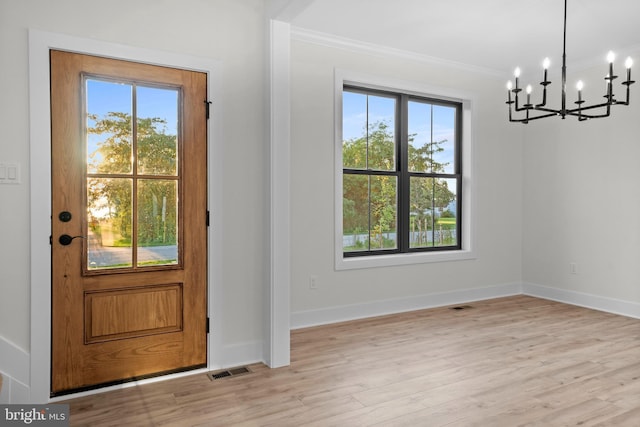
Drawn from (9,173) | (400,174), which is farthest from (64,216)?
(400,174)

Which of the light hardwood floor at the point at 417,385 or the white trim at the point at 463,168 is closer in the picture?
the light hardwood floor at the point at 417,385

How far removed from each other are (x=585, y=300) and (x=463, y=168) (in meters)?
2.04

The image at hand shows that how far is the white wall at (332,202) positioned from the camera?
420 centimetres

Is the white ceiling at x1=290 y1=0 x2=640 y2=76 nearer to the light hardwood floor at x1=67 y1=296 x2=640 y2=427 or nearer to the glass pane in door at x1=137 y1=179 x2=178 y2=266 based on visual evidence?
the glass pane in door at x1=137 y1=179 x2=178 y2=266

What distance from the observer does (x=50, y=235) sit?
102 inches

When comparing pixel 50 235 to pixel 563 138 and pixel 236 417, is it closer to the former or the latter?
pixel 236 417

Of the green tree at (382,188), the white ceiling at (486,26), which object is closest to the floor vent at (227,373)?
the green tree at (382,188)

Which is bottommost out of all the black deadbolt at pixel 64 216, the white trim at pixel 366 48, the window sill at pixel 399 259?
the window sill at pixel 399 259

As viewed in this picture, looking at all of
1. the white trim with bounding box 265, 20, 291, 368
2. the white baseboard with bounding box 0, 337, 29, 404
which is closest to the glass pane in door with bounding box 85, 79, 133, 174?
the white trim with bounding box 265, 20, 291, 368

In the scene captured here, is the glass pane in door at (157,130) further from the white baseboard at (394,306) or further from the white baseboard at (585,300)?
the white baseboard at (585,300)

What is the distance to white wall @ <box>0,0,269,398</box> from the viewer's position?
249cm

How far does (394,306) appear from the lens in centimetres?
471

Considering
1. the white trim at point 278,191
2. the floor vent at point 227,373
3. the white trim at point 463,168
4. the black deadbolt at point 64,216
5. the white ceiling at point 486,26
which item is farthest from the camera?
the white trim at point 463,168

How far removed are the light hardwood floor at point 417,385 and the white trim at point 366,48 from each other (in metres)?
2.79
